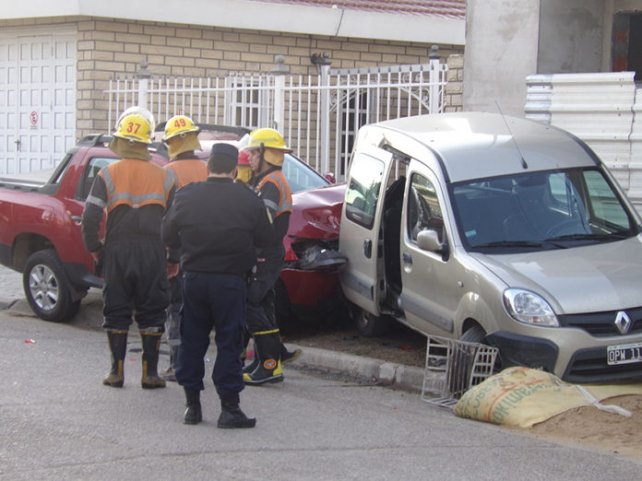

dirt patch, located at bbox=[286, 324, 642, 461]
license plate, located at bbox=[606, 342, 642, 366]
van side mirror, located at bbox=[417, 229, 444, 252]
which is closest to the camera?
dirt patch, located at bbox=[286, 324, 642, 461]

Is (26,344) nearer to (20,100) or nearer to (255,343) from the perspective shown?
(255,343)

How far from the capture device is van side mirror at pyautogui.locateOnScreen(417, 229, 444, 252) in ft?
28.6

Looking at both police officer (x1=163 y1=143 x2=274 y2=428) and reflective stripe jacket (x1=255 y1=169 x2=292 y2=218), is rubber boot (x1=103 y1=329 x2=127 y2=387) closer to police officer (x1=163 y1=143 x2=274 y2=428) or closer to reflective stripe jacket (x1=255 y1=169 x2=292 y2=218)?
police officer (x1=163 y1=143 x2=274 y2=428)

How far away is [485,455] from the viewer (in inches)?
268

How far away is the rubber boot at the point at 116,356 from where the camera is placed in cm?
854

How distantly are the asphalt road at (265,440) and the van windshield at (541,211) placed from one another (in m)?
1.35

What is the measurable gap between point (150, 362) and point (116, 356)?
24 centimetres

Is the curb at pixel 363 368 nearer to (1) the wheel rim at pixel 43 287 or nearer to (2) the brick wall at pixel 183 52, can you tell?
(1) the wheel rim at pixel 43 287

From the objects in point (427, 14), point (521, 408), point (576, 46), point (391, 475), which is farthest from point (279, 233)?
point (427, 14)

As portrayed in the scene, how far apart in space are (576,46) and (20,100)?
9825 mm

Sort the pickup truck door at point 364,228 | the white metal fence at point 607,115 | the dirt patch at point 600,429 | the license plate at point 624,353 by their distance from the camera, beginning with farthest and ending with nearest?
the white metal fence at point 607,115, the pickup truck door at point 364,228, the license plate at point 624,353, the dirt patch at point 600,429

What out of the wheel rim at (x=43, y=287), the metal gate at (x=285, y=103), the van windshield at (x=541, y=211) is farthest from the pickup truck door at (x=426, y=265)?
the metal gate at (x=285, y=103)

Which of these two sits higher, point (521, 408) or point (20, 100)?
point (20, 100)

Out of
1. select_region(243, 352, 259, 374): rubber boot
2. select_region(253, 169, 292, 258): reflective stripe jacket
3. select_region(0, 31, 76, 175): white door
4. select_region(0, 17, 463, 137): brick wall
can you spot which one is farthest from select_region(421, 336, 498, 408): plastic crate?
select_region(0, 31, 76, 175): white door
